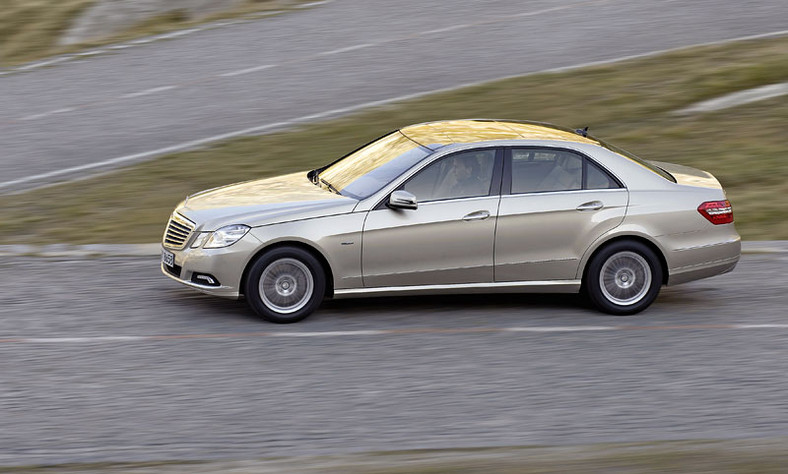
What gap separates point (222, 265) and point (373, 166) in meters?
1.72

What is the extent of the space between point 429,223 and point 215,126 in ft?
25.8

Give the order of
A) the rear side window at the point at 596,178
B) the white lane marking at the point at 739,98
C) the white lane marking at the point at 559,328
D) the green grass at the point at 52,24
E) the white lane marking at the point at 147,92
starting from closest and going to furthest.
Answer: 1. the white lane marking at the point at 559,328
2. the rear side window at the point at 596,178
3. the white lane marking at the point at 739,98
4. the white lane marking at the point at 147,92
5. the green grass at the point at 52,24

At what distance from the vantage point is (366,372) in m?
7.91

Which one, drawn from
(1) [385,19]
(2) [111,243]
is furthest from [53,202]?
(1) [385,19]

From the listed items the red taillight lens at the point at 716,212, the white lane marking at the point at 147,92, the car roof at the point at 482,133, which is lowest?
the red taillight lens at the point at 716,212

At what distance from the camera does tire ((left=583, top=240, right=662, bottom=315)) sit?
946 cm

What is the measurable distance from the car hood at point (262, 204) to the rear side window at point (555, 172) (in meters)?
1.48

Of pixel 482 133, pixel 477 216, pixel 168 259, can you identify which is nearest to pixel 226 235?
pixel 168 259

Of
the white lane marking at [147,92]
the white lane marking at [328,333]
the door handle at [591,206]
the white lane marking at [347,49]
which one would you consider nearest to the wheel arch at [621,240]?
the door handle at [591,206]

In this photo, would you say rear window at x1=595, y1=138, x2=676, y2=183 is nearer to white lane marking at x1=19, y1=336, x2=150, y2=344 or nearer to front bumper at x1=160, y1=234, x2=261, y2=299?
front bumper at x1=160, y1=234, x2=261, y2=299

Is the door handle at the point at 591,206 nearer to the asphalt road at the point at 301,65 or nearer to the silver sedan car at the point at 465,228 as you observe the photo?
the silver sedan car at the point at 465,228

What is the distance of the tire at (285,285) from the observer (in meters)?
8.92

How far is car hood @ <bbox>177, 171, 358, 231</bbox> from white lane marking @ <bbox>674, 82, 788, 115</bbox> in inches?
328

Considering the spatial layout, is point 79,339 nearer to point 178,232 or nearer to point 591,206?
point 178,232
